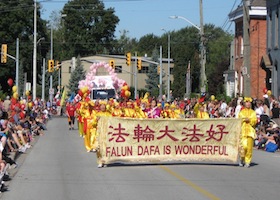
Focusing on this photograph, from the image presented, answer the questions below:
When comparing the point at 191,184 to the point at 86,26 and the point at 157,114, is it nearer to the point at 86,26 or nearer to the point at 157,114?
the point at 157,114

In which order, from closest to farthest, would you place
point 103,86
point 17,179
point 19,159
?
1. point 17,179
2. point 19,159
3. point 103,86

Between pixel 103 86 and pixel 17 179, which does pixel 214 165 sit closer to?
pixel 17 179

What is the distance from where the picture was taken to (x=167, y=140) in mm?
17109

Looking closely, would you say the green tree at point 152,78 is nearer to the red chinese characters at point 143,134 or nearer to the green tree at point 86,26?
the green tree at point 86,26

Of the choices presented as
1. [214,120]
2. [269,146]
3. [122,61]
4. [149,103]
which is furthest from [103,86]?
[122,61]

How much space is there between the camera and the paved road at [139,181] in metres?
12.1

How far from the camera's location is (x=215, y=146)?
17.2 metres

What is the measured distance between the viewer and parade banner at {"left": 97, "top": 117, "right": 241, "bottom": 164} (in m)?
16.8

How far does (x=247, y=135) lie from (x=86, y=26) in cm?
10052

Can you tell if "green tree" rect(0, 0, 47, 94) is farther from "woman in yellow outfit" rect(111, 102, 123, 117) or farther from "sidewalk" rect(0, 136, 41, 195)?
"woman in yellow outfit" rect(111, 102, 123, 117)

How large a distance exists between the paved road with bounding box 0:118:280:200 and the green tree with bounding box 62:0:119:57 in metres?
97.2

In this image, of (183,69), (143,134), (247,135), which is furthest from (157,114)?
(183,69)

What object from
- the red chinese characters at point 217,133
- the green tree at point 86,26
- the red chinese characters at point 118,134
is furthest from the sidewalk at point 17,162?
the green tree at point 86,26

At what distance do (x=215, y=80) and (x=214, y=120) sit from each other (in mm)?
53806
